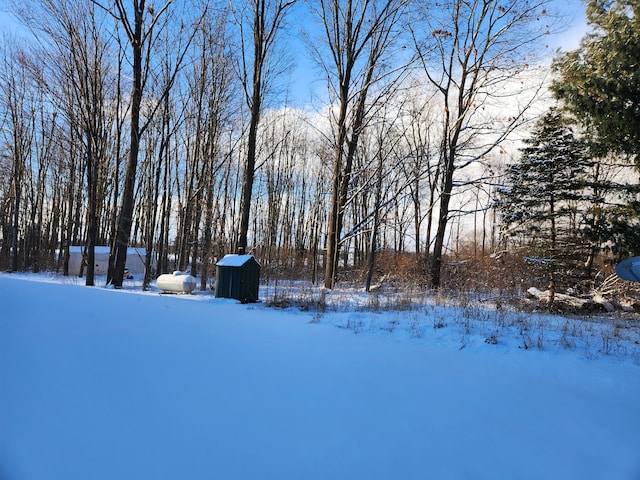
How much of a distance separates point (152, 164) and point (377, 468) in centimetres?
2295

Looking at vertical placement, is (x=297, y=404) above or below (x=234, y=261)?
below

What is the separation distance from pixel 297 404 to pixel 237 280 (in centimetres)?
642

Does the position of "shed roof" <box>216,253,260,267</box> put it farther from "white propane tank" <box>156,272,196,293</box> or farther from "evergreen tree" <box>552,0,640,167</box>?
"evergreen tree" <box>552,0,640,167</box>

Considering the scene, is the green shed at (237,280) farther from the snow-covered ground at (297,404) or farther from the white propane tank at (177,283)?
the snow-covered ground at (297,404)

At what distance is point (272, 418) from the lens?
237cm

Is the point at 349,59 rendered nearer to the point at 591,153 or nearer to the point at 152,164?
the point at 591,153

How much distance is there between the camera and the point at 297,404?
2.62 metres

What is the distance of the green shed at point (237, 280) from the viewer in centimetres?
873

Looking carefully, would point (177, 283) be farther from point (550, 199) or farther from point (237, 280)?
point (550, 199)

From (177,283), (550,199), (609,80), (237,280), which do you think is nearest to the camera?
(609,80)

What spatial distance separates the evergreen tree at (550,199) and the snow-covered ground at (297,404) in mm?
6930

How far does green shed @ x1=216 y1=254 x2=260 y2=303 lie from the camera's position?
28.6 feet

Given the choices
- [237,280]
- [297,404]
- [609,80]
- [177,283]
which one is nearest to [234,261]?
[237,280]

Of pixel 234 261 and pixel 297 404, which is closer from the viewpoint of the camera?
pixel 297 404
